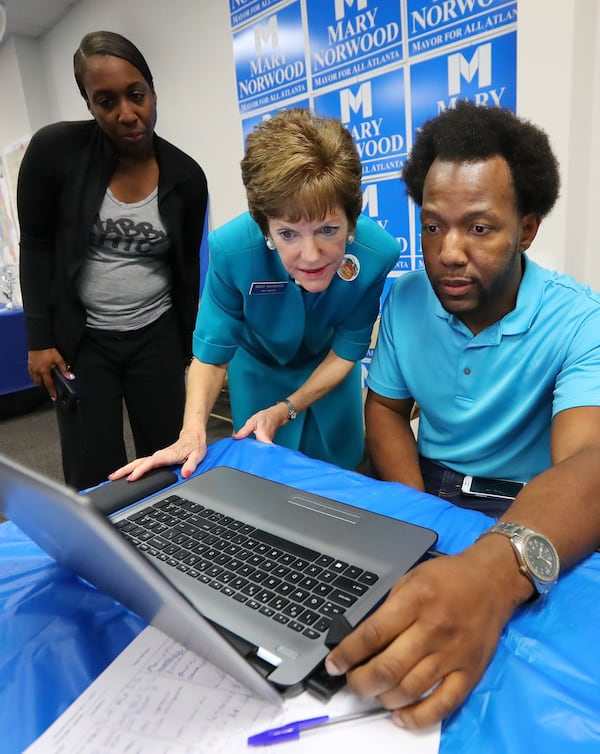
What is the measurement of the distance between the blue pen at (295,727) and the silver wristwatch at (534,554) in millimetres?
193

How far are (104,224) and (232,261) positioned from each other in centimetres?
55

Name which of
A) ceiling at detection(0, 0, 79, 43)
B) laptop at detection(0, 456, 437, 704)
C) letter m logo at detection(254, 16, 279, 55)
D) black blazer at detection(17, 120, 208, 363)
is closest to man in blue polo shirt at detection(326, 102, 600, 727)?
laptop at detection(0, 456, 437, 704)

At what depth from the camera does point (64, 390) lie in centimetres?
161

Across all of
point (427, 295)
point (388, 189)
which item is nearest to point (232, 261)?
point (427, 295)

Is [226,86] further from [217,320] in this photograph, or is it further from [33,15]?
[217,320]

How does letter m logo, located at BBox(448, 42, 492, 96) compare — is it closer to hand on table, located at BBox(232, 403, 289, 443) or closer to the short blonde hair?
the short blonde hair

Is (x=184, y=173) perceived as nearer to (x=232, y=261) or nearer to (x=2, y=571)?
(x=232, y=261)

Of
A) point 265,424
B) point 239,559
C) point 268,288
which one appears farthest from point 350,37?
point 239,559

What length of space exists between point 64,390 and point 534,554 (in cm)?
143

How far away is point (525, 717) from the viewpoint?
0.41 m

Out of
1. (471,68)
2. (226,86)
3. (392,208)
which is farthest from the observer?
(226,86)

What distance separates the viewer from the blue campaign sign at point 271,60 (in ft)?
8.93

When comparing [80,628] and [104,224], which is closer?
[80,628]

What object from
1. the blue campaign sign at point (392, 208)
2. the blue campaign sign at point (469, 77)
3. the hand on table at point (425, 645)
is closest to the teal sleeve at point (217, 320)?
the hand on table at point (425, 645)
